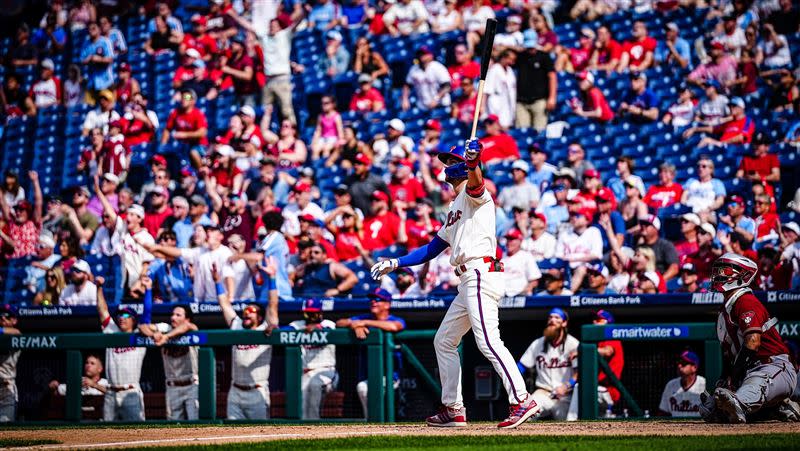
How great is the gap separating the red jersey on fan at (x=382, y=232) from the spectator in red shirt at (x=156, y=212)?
2.76 metres

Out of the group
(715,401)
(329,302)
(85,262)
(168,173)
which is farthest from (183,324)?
(168,173)

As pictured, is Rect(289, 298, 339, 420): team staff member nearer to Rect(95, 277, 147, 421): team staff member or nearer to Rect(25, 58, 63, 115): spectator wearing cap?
Rect(95, 277, 147, 421): team staff member

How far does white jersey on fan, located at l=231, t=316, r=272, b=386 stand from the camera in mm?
9617

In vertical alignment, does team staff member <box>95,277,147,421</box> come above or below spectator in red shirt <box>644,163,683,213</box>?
below

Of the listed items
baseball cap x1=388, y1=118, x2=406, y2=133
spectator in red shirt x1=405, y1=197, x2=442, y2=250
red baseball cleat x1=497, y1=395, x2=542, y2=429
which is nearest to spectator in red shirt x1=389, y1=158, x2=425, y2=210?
spectator in red shirt x1=405, y1=197, x2=442, y2=250

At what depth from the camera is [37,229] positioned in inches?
607

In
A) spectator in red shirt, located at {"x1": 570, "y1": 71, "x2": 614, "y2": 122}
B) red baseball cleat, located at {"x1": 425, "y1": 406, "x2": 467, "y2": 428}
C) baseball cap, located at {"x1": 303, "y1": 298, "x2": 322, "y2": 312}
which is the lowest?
red baseball cleat, located at {"x1": 425, "y1": 406, "x2": 467, "y2": 428}

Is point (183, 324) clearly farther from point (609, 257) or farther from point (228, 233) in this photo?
point (609, 257)

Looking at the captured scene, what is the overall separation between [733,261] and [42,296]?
8482 mm

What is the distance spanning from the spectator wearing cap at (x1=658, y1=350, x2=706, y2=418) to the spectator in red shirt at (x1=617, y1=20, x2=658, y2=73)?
21.2 ft

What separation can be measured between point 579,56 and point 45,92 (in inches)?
356

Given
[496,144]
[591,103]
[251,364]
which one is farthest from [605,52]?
[251,364]

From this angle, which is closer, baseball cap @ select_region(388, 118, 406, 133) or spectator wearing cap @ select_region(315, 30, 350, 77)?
baseball cap @ select_region(388, 118, 406, 133)

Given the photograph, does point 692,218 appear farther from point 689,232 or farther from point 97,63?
point 97,63
